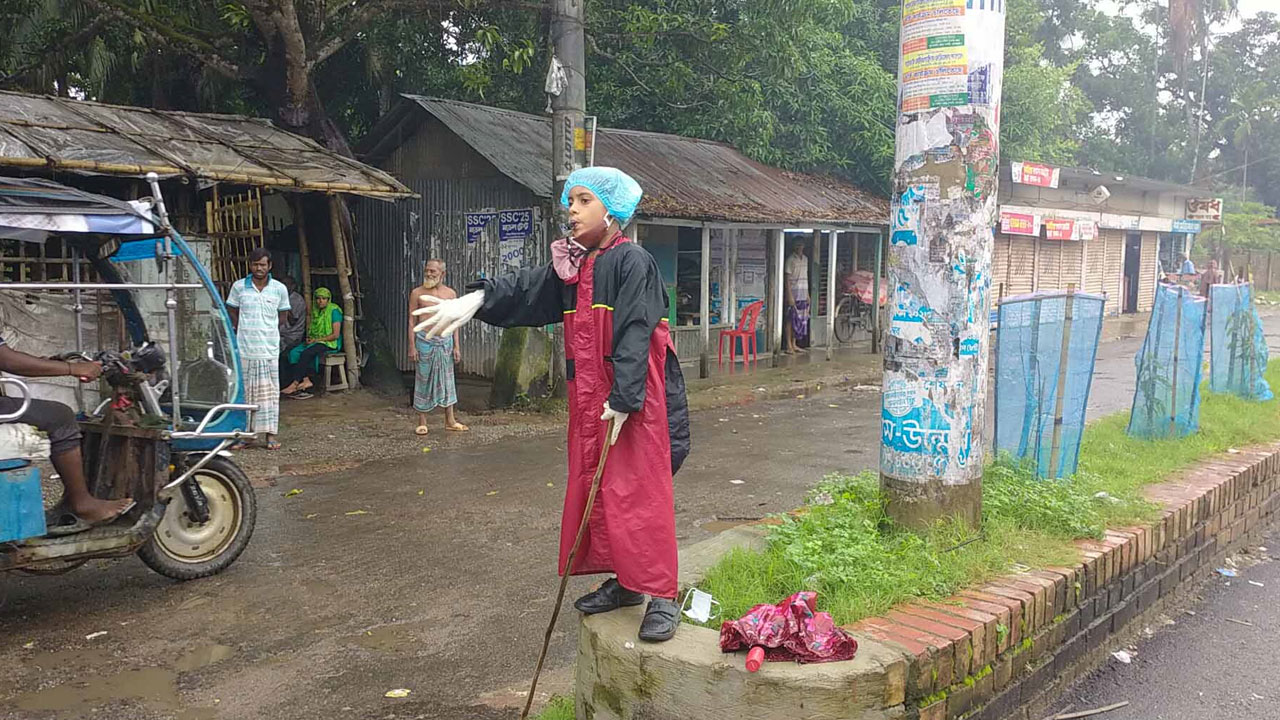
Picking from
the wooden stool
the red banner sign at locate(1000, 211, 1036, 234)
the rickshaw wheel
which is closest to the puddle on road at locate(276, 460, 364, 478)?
the rickshaw wheel

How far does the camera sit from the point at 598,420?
11.1 feet

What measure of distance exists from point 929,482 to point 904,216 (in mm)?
1108

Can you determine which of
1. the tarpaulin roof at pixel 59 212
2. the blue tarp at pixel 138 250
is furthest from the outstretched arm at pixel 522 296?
the blue tarp at pixel 138 250

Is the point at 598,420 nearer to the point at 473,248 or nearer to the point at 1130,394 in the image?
the point at 473,248

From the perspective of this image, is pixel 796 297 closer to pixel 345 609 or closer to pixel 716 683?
pixel 345 609

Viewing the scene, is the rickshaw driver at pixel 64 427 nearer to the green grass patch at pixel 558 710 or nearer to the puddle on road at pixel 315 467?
the green grass patch at pixel 558 710

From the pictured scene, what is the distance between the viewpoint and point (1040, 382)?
17.2 ft

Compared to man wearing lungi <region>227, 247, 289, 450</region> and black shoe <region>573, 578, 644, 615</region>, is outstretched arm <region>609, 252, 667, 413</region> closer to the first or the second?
black shoe <region>573, 578, 644, 615</region>

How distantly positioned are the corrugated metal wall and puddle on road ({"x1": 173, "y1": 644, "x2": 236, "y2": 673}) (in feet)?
24.8

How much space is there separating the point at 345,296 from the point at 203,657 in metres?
7.96

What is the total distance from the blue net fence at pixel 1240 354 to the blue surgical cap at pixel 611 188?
23.1ft

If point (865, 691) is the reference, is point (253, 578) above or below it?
below

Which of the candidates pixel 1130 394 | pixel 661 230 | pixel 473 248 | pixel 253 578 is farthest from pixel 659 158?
pixel 253 578

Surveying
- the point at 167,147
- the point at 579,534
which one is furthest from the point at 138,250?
the point at 167,147
